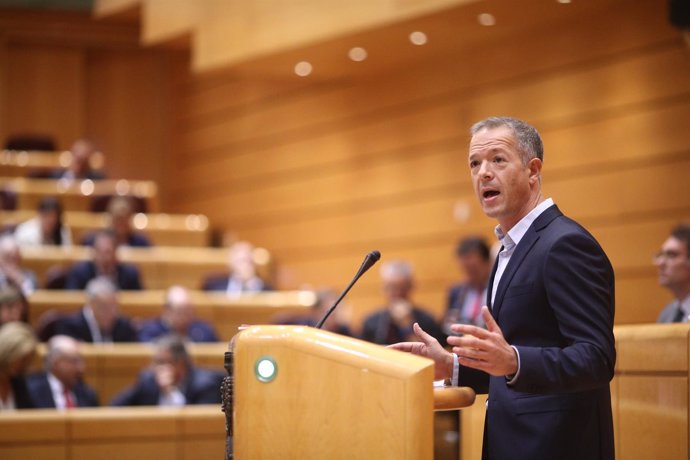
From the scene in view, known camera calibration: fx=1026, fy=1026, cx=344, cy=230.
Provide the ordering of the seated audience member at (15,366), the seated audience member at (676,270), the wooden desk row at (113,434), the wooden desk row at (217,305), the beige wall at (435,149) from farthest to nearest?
the wooden desk row at (217,305), the beige wall at (435,149), the seated audience member at (15,366), the wooden desk row at (113,434), the seated audience member at (676,270)

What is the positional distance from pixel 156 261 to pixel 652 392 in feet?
17.7

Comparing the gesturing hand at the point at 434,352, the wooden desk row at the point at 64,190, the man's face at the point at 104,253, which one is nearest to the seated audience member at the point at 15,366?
the man's face at the point at 104,253

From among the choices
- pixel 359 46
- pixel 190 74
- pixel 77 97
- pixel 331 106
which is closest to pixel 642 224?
pixel 359 46

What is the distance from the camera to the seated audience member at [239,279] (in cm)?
736

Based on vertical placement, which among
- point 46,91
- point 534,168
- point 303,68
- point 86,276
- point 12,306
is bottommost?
point 12,306

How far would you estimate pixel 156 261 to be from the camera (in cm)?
749

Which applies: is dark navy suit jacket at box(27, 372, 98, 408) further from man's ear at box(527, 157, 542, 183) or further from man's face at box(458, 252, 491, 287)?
man's ear at box(527, 157, 542, 183)

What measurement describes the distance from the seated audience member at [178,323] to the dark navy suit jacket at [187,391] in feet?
3.10

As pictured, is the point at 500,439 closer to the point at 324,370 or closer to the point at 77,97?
the point at 324,370

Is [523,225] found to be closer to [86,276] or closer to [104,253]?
[104,253]

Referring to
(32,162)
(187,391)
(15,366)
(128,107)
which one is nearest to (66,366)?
(15,366)

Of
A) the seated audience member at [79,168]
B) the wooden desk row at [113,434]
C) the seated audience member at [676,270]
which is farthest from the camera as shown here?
the seated audience member at [79,168]

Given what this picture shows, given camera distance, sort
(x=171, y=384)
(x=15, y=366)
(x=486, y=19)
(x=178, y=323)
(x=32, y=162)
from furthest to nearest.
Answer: (x=32, y=162) < (x=178, y=323) < (x=486, y=19) < (x=171, y=384) < (x=15, y=366)

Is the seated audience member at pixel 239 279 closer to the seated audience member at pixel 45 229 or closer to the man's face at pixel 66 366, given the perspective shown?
the seated audience member at pixel 45 229
